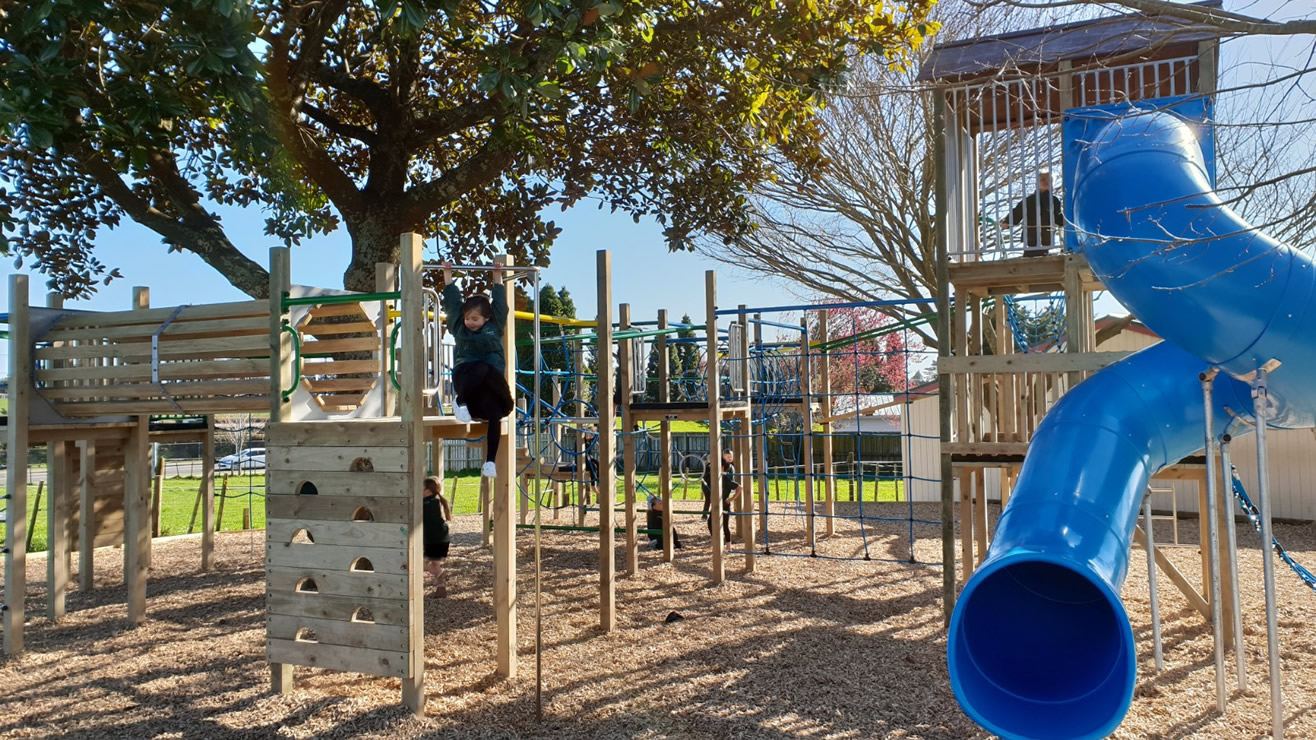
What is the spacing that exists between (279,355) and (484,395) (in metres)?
1.46

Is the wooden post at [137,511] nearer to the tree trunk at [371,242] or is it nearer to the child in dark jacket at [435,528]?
the tree trunk at [371,242]

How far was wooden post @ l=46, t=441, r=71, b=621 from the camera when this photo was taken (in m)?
8.67

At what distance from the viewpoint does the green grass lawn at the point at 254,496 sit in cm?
1742

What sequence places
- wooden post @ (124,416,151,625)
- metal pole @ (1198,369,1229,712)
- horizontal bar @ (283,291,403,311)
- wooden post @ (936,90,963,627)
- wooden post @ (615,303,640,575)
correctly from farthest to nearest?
wooden post @ (615,303,640,575), wooden post @ (124,416,151,625), wooden post @ (936,90,963,627), horizontal bar @ (283,291,403,311), metal pole @ (1198,369,1229,712)

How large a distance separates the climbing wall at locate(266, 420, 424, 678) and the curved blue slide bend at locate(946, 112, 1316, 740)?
3418 mm

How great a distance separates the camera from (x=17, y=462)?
763 centimetres

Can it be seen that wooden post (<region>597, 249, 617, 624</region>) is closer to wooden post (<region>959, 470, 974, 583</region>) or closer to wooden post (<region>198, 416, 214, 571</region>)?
wooden post (<region>959, 470, 974, 583</region>)

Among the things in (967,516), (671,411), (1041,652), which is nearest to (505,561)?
(1041,652)

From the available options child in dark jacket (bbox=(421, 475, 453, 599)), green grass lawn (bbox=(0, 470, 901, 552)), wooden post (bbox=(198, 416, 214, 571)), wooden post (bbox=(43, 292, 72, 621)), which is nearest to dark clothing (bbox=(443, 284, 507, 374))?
child in dark jacket (bbox=(421, 475, 453, 599))

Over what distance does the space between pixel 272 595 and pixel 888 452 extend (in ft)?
85.1

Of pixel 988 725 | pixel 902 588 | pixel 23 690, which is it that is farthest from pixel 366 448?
pixel 902 588

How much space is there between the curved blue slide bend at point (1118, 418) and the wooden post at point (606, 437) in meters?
3.36

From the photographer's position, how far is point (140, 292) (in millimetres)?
8773

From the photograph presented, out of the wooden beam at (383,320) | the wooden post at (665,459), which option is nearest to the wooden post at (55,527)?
the wooden beam at (383,320)
